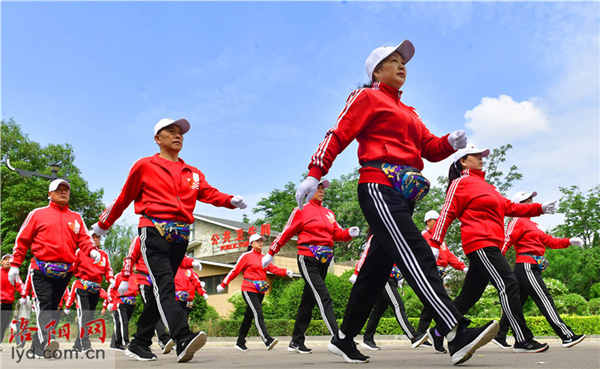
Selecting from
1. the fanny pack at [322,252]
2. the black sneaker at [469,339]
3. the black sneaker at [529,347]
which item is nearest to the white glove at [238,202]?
the fanny pack at [322,252]

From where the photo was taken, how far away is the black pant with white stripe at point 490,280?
6582 mm

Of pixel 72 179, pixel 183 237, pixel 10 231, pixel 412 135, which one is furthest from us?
pixel 72 179

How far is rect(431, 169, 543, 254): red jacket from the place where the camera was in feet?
21.7

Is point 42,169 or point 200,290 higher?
point 42,169

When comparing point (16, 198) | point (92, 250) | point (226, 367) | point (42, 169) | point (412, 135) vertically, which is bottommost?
point (226, 367)

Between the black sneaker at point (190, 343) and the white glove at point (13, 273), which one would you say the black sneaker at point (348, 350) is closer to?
the black sneaker at point (190, 343)

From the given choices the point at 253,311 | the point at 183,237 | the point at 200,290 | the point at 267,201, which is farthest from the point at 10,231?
the point at 183,237

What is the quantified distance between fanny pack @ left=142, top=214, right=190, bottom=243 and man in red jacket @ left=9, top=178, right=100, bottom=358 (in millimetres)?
2719

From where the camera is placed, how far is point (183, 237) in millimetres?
5926

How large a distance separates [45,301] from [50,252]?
65 centimetres

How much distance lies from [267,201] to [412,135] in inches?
2004

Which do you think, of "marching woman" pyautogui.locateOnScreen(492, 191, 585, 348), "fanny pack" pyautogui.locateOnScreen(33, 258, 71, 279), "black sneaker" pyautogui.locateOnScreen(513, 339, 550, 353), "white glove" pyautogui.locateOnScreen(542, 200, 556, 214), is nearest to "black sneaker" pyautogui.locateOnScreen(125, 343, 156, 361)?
"fanny pack" pyautogui.locateOnScreen(33, 258, 71, 279)

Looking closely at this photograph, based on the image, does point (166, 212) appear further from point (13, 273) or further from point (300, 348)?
point (13, 273)

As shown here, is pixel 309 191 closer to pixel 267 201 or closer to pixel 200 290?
pixel 200 290
